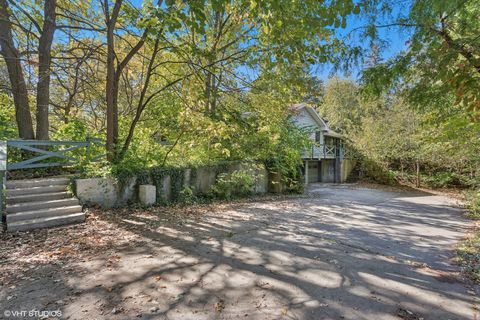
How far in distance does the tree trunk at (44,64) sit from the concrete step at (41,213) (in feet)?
10.6

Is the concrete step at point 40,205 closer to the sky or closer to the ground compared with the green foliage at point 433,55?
closer to the ground

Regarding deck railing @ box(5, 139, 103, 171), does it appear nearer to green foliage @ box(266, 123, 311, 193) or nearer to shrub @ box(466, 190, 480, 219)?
green foliage @ box(266, 123, 311, 193)

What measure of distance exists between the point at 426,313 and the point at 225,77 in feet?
23.6

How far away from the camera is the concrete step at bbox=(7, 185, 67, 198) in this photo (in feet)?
16.4

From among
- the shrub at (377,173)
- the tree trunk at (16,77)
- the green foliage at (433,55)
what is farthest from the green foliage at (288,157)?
the shrub at (377,173)

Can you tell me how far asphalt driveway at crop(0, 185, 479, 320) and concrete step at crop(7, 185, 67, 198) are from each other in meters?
1.00

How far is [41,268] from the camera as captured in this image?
319 centimetres

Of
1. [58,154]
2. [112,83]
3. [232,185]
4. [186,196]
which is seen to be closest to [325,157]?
[232,185]

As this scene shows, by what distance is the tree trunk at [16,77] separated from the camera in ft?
21.0

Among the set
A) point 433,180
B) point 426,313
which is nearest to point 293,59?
point 426,313

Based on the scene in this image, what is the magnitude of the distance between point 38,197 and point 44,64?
10.3 feet

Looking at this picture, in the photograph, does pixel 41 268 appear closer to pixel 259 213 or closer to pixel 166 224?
pixel 166 224

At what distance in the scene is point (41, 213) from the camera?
4.76 meters

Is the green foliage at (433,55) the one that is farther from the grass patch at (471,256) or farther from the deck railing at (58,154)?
the deck railing at (58,154)
